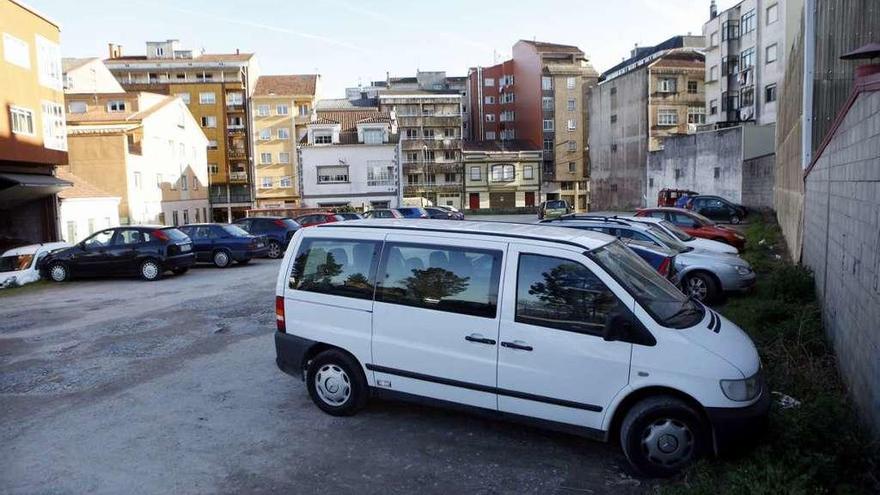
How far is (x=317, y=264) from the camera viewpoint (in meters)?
6.50

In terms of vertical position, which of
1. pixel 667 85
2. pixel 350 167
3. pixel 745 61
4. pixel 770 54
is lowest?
pixel 350 167

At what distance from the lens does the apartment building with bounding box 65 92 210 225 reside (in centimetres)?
3512

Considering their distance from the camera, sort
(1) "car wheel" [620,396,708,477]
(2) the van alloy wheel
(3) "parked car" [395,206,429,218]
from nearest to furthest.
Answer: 1. (1) "car wheel" [620,396,708,477]
2. (2) the van alloy wheel
3. (3) "parked car" [395,206,429,218]

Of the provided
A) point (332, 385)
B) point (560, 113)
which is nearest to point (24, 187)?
point (332, 385)

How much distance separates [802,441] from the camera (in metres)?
4.96

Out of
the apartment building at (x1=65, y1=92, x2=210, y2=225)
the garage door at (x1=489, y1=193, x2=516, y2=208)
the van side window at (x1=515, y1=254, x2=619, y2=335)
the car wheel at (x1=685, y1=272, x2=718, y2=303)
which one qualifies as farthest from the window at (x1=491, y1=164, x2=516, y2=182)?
the van side window at (x1=515, y1=254, x2=619, y2=335)

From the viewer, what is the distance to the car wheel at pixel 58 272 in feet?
60.2

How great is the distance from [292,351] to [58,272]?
49.8ft

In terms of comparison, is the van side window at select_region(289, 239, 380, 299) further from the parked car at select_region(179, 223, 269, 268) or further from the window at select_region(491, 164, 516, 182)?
the window at select_region(491, 164, 516, 182)

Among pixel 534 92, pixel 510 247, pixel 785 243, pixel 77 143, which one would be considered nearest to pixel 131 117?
pixel 77 143

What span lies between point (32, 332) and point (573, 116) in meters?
68.9

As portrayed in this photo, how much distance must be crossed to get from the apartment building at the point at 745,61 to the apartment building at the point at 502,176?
64.8 feet

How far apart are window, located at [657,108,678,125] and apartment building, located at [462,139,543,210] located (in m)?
16.9

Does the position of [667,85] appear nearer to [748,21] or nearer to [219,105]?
[748,21]
